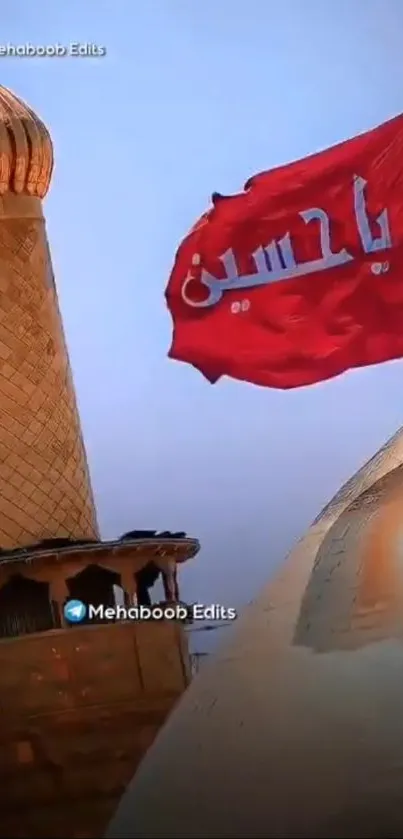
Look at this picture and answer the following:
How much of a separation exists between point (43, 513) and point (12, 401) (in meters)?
0.30

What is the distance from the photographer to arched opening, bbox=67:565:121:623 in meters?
3.76

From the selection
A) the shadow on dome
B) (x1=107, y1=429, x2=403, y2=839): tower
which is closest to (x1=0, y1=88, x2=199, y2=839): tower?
(x1=107, y1=429, x2=403, y2=839): tower

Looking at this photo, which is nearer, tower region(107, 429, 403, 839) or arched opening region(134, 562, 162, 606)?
tower region(107, 429, 403, 839)

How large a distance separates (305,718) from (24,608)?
0.73m

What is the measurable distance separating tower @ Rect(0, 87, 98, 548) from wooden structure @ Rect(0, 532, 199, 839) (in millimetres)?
193

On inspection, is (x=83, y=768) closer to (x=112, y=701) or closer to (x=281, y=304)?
(x=112, y=701)

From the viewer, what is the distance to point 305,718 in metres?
3.50

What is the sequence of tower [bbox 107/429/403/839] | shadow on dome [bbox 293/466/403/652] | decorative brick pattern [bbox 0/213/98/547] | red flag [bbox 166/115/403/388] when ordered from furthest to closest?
red flag [bbox 166/115/403/388]
decorative brick pattern [bbox 0/213/98/547]
shadow on dome [bbox 293/466/403/652]
tower [bbox 107/429/403/839]

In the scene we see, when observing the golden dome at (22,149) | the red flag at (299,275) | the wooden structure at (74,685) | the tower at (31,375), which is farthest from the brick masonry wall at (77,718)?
the golden dome at (22,149)

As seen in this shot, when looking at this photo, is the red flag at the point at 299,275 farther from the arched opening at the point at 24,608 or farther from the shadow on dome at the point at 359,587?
the arched opening at the point at 24,608

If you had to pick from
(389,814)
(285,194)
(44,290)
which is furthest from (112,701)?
(285,194)

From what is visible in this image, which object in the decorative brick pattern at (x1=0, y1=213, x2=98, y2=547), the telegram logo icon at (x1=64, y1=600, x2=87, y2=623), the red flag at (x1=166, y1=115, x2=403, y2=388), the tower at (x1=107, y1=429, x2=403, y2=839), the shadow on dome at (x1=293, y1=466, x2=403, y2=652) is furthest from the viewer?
the red flag at (x1=166, y1=115, x2=403, y2=388)

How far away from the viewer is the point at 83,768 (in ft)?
11.9

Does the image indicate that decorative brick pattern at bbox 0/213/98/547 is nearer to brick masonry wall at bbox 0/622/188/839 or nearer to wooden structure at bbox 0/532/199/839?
wooden structure at bbox 0/532/199/839
